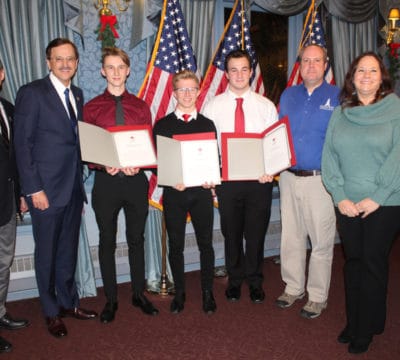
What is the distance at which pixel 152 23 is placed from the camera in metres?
3.53

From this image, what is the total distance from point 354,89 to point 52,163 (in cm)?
194

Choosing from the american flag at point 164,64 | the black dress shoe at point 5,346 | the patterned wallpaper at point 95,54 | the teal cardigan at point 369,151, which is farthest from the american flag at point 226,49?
the black dress shoe at point 5,346

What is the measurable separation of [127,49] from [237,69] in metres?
1.30

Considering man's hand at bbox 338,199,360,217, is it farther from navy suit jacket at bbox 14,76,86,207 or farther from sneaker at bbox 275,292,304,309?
navy suit jacket at bbox 14,76,86,207

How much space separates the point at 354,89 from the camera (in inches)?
91.9

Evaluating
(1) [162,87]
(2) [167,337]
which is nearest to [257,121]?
(1) [162,87]

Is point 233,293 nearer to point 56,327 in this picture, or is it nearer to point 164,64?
point 56,327

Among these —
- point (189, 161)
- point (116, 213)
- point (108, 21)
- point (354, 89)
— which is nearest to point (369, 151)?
point (354, 89)

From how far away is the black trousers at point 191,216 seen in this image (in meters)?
2.73

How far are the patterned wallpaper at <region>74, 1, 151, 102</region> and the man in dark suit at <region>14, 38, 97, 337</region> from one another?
30.6 inches

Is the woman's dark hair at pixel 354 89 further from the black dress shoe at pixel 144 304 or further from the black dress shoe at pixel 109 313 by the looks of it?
the black dress shoe at pixel 109 313

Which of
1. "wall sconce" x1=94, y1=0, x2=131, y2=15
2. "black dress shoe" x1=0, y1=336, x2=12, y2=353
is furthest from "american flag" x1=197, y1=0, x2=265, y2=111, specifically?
"black dress shoe" x1=0, y1=336, x2=12, y2=353

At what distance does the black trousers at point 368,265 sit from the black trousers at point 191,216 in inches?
35.3

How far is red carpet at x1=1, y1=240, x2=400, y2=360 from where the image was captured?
96.6 inches
